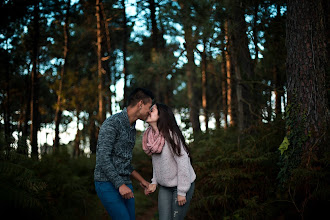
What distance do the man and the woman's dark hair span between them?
0.56ft

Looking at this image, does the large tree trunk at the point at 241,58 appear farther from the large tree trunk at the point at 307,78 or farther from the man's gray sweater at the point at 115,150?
the man's gray sweater at the point at 115,150

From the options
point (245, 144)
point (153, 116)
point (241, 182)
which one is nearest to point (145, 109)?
point (153, 116)

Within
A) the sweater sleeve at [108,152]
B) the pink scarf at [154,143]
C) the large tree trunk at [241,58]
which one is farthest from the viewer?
the large tree trunk at [241,58]

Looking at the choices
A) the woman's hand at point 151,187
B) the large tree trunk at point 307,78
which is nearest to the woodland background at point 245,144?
the large tree trunk at point 307,78

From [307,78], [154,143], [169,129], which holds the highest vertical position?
[307,78]

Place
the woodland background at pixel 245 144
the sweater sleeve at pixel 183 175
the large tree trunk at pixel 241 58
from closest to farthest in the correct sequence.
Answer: the sweater sleeve at pixel 183 175 → the woodland background at pixel 245 144 → the large tree trunk at pixel 241 58

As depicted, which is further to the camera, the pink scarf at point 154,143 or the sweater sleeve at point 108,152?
the pink scarf at point 154,143

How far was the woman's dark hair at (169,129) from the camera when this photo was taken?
10.4ft

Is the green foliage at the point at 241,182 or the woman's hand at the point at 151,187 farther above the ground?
the woman's hand at the point at 151,187

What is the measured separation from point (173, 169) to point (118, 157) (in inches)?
24.3

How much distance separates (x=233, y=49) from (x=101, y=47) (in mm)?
8890

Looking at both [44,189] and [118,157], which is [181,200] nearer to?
[118,157]

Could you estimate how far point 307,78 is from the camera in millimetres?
5406

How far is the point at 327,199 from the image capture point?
439 centimetres
